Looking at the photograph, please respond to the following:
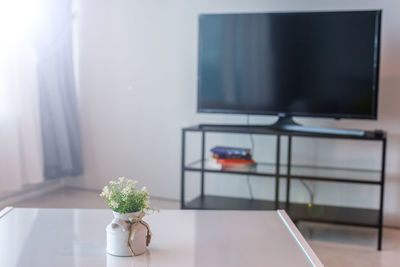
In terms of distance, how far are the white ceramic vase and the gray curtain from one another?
7.75ft

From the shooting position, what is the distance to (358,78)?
2.85 metres

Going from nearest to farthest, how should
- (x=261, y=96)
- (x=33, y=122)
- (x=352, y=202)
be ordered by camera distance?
(x=261, y=96), (x=352, y=202), (x=33, y=122)

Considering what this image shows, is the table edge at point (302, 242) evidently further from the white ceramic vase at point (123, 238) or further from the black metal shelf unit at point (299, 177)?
the black metal shelf unit at point (299, 177)

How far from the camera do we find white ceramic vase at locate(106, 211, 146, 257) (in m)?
1.48

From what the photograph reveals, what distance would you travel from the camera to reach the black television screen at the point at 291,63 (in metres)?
2.84

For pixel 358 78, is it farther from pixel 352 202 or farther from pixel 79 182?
pixel 79 182

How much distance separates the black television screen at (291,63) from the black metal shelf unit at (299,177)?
183mm

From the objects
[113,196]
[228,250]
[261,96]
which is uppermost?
[261,96]

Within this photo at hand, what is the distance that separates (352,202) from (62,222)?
6.98 ft

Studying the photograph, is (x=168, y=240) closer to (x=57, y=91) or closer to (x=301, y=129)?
(x=301, y=129)

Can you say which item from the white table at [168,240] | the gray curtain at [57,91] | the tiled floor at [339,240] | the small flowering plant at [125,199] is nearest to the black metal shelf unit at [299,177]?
the tiled floor at [339,240]

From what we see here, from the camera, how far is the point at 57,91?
3.69 meters

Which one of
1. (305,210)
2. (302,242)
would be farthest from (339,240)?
(302,242)

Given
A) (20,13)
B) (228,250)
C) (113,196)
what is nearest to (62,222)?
(113,196)
